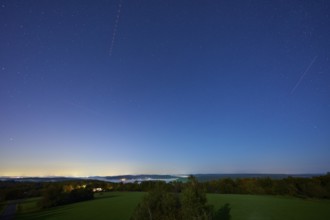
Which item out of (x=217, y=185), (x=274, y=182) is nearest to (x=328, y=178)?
(x=274, y=182)

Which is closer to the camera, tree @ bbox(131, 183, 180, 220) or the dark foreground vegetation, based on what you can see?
the dark foreground vegetation

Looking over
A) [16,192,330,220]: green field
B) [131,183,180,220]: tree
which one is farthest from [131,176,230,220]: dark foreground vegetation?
[16,192,330,220]: green field

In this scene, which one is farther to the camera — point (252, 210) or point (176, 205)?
point (252, 210)

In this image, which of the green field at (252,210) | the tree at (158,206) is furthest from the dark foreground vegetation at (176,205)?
the green field at (252,210)

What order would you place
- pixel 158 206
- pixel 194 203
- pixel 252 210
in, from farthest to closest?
pixel 252 210
pixel 158 206
pixel 194 203

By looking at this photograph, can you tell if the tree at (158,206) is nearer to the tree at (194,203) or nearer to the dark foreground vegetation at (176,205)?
the dark foreground vegetation at (176,205)

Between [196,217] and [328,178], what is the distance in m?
58.0

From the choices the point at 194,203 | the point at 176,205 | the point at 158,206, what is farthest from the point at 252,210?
the point at 194,203

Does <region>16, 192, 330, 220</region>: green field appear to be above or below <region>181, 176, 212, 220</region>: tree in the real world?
below

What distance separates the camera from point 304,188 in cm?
5494

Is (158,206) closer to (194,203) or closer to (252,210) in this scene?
(194,203)

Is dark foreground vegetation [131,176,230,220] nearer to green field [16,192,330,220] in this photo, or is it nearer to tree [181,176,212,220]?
tree [181,176,212,220]

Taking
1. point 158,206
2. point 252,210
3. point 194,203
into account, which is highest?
point 194,203

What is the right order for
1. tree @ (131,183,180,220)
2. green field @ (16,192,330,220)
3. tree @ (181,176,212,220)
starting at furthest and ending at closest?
green field @ (16,192,330,220) → tree @ (131,183,180,220) → tree @ (181,176,212,220)
